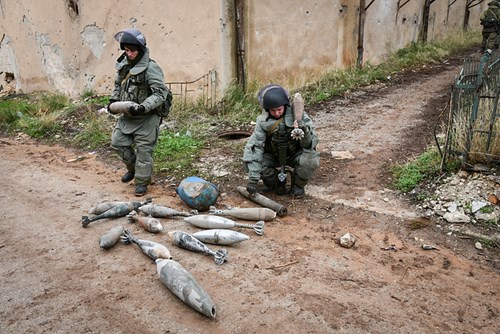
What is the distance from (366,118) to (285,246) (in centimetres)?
432

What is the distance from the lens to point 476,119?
431 centimetres

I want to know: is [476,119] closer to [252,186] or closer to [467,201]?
[467,201]

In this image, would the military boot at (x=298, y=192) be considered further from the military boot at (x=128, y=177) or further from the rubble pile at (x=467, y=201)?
the military boot at (x=128, y=177)

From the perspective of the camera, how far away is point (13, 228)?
3945 mm

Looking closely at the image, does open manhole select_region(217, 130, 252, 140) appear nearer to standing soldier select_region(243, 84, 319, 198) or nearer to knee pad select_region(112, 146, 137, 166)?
knee pad select_region(112, 146, 137, 166)

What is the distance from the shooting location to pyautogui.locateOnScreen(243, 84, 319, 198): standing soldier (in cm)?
404

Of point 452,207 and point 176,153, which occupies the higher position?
point 176,153

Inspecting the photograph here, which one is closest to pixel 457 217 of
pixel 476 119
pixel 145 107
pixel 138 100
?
pixel 476 119

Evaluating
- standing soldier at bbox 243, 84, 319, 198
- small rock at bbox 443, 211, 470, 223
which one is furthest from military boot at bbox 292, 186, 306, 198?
small rock at bbox 443, 211, 470, 223

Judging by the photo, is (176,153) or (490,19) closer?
(176,153)

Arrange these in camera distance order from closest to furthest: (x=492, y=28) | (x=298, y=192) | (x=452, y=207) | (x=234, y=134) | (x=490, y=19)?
(x=452, y=207) < (x=298, y=192) < (x=234, y=134) < (x=490, y=19) < (x=492, y=28)

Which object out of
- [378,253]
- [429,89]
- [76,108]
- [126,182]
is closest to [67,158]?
[126,182]

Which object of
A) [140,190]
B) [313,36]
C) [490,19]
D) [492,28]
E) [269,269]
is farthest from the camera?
[492,28]

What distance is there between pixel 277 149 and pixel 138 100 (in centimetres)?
156
